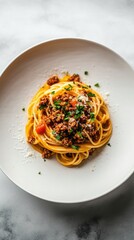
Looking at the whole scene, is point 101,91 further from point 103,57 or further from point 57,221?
point 57,221

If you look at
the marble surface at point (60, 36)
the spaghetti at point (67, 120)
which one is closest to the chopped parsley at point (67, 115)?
the spaghetti at point (67, 120)

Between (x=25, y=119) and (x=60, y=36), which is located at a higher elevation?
(x=60, y=36)

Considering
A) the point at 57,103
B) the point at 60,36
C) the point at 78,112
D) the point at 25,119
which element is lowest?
the point at 78,112

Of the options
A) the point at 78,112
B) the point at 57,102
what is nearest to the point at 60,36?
the point at 57,102

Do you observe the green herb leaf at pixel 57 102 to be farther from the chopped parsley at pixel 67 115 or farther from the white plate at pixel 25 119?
the white plate at pixel 25 119

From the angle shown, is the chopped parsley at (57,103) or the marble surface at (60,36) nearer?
the chopped parsley at (57,103)

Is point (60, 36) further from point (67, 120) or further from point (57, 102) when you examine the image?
point (67, 120)

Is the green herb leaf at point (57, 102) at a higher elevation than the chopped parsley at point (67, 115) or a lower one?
higher

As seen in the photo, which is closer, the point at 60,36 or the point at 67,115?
the point at 67,115

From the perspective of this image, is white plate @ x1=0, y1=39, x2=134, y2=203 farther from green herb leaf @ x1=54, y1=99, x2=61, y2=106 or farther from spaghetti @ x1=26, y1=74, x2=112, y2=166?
green herb leaf @ x1=54, y1=99, x2=61, y2=106
